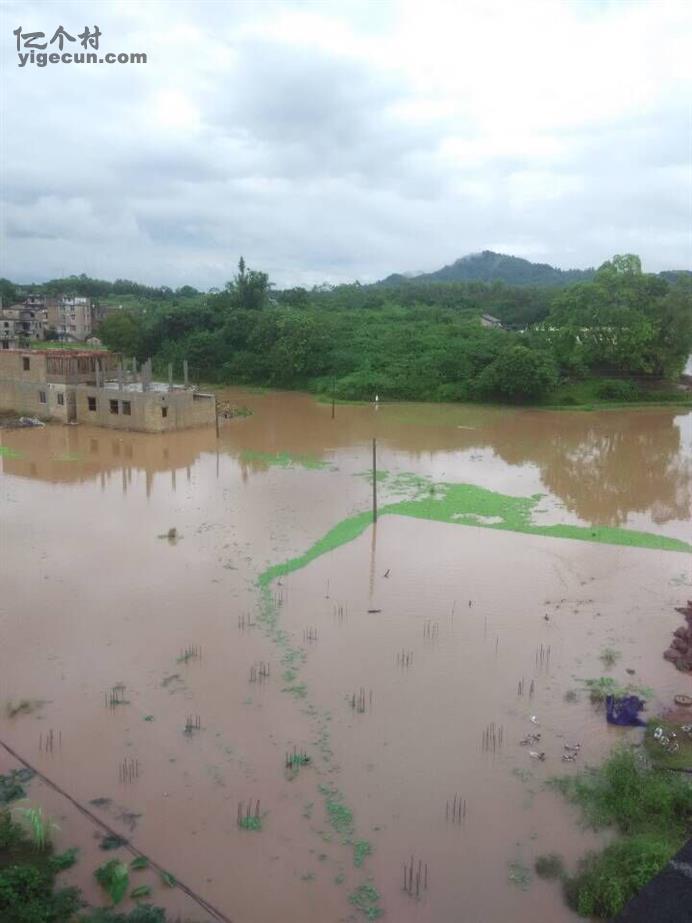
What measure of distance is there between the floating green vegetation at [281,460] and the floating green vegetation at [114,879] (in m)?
16.0

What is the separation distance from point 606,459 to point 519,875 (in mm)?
18958

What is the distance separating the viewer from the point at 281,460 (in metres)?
22.8

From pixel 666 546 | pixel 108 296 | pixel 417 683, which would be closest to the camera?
pixel 417 683

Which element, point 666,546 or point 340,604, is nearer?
point 340,604

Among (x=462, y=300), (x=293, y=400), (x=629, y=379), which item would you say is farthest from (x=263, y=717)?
(x=462, y=300)

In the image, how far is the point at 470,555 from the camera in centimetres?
1396

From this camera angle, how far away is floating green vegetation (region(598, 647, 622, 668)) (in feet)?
32.6

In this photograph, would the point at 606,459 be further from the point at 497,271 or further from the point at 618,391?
the point at 497,271

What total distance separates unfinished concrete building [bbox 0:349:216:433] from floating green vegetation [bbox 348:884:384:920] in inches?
841

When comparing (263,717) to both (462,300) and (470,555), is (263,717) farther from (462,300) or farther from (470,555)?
(462,300)

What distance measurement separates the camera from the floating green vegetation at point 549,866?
20.5 ft

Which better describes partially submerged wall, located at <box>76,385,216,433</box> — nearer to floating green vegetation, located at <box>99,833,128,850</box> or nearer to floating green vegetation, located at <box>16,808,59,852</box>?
floating green vegetation, located at <box>16,808,59,852</box>

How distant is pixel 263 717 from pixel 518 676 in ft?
10.9

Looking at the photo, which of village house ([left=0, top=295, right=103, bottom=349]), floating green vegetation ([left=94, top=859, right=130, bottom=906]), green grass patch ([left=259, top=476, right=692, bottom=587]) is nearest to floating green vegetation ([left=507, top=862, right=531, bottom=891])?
floating green vegetation ([left=94, top=859, right=130, bottom=906])
